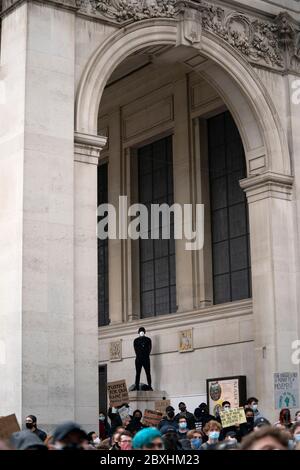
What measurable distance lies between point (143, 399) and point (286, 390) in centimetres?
496

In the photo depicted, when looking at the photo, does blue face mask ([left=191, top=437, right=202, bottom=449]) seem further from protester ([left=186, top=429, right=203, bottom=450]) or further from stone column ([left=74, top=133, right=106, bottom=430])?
stone column ([left=74, top=133, right=106, bottom=430])

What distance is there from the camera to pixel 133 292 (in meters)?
34.0

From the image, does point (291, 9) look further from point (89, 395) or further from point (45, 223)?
point (89, 395)

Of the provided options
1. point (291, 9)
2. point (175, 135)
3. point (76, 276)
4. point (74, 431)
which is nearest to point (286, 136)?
point (291, 9)

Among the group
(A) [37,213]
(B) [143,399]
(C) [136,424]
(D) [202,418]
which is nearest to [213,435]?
(C) [136,424]

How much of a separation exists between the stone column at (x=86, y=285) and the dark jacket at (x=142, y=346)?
7.39m

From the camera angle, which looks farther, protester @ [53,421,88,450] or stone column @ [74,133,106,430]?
stone column @ [74,133,106,430]

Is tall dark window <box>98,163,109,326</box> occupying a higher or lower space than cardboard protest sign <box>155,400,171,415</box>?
higher

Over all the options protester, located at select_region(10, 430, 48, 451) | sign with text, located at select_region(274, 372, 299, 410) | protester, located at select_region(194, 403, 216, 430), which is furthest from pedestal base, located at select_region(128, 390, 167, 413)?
protester, located at select_region(10, 430, 48, 451)

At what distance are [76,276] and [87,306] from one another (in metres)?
0.76

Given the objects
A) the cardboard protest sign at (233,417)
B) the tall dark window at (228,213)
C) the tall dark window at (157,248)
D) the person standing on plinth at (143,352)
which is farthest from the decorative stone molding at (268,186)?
the cardboard protest sign at (233,417)

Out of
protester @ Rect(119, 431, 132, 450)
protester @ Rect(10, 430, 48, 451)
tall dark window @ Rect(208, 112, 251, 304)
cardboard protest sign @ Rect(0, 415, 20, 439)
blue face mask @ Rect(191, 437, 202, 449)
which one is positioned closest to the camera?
protester @ Rect(10, 430, 48, 451)

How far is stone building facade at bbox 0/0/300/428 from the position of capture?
21281 millimetres

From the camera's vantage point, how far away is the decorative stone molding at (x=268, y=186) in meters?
26.4
